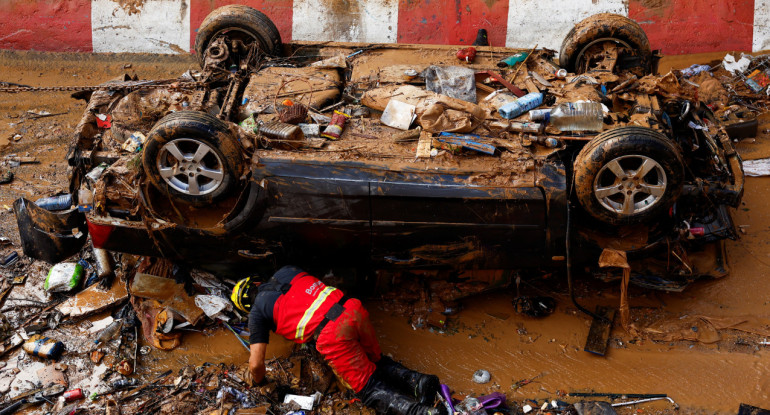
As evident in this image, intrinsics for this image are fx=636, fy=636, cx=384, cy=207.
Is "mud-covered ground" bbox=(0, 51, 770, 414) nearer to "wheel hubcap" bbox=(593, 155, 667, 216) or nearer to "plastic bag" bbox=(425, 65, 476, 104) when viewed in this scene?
"wheel hubcap" bbox=(593, 155, 667, 216)

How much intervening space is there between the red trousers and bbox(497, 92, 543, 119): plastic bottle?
6.14 ft

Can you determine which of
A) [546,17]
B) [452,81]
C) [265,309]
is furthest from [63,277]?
[546,17]

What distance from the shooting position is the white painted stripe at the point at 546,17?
7941mm

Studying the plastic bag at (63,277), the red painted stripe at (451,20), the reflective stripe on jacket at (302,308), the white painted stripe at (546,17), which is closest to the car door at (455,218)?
the reflective stripe on jacket at (302,308)

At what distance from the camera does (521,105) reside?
502 centimetres

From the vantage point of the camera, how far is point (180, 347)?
509 centimetres

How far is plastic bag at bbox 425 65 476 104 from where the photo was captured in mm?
5250

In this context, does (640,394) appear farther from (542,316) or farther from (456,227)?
(456,227)

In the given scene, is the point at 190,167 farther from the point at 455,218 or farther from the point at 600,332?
the point at 600,332

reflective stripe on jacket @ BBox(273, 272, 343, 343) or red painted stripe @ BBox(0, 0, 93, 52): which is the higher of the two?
red painted stripe @ BBox(0, 0, 93, 52)

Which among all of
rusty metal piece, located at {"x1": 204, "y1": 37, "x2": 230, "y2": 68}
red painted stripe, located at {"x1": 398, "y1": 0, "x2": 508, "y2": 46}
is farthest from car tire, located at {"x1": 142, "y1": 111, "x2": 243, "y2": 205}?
red painted stripe, located at {"x1": 398, "y1": 0, "x2": 508, "y2": 46}

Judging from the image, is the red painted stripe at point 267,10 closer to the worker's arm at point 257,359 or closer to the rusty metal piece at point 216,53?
the rusty metal piece at point 216,53

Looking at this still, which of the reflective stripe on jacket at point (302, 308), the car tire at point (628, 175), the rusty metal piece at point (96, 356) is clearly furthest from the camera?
the rusty metal piece at point (96, 356)

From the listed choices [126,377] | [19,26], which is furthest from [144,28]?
[126,377]
